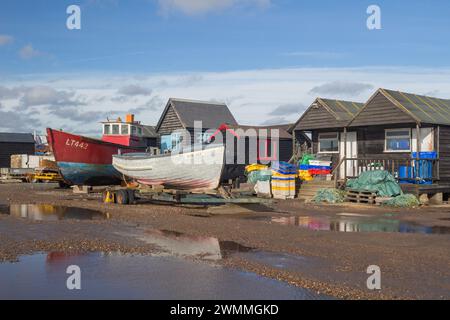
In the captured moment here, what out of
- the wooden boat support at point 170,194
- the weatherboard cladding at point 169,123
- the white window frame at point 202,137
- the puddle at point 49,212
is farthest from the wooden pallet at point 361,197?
the weatherboard cladding at point 169,123

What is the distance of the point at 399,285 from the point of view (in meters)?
7.38

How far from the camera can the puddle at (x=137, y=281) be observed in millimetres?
6734

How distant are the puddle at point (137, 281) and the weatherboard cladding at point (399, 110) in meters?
17.4

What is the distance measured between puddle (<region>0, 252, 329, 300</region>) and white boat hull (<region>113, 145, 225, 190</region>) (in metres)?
10.4

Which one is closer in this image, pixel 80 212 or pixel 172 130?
pixel 80 212

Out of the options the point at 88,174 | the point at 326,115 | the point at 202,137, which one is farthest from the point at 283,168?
the point at 202,137

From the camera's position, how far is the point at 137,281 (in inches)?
294

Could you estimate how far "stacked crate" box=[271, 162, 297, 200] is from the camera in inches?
935

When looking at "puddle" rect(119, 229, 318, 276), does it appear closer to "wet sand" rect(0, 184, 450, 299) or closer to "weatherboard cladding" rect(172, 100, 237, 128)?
"wet sand" rect(0, 184, 450, 299)

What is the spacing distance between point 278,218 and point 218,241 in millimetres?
5118
